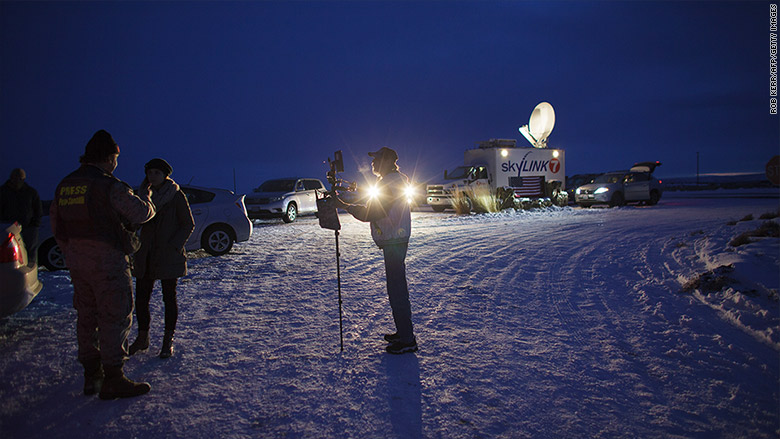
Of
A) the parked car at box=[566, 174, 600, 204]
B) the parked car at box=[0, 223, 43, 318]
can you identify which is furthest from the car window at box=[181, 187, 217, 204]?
the parked car at box=[566, 174, 600, 204]

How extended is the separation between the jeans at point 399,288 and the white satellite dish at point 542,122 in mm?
21069

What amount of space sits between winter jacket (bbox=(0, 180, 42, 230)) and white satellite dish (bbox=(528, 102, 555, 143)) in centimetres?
2174

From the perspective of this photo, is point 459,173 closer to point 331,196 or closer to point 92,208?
point 331,196

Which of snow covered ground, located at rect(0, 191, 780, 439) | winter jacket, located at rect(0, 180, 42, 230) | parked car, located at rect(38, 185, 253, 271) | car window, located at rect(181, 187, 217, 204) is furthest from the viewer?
car window, located at rect(181, 187, 217, 204)

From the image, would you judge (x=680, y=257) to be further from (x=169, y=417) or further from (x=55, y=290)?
(x=55, y=290)

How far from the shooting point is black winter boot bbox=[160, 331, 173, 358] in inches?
138

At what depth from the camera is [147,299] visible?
12.0 feet

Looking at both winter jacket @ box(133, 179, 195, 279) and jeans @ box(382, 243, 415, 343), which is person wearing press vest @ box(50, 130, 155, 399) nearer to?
winter jacket @ box(133, 179, 195, 279)

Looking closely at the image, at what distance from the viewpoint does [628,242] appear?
8.93m

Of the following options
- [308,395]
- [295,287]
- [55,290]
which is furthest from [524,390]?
[55,290]

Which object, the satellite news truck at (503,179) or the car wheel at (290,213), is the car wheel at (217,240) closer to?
the car wheel at (290,213)

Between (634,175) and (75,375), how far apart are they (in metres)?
23.5

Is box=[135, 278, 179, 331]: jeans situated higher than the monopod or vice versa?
the monopod

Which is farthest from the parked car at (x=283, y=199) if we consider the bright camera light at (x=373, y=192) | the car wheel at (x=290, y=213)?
the bright camera light at (x=373, y=192)
